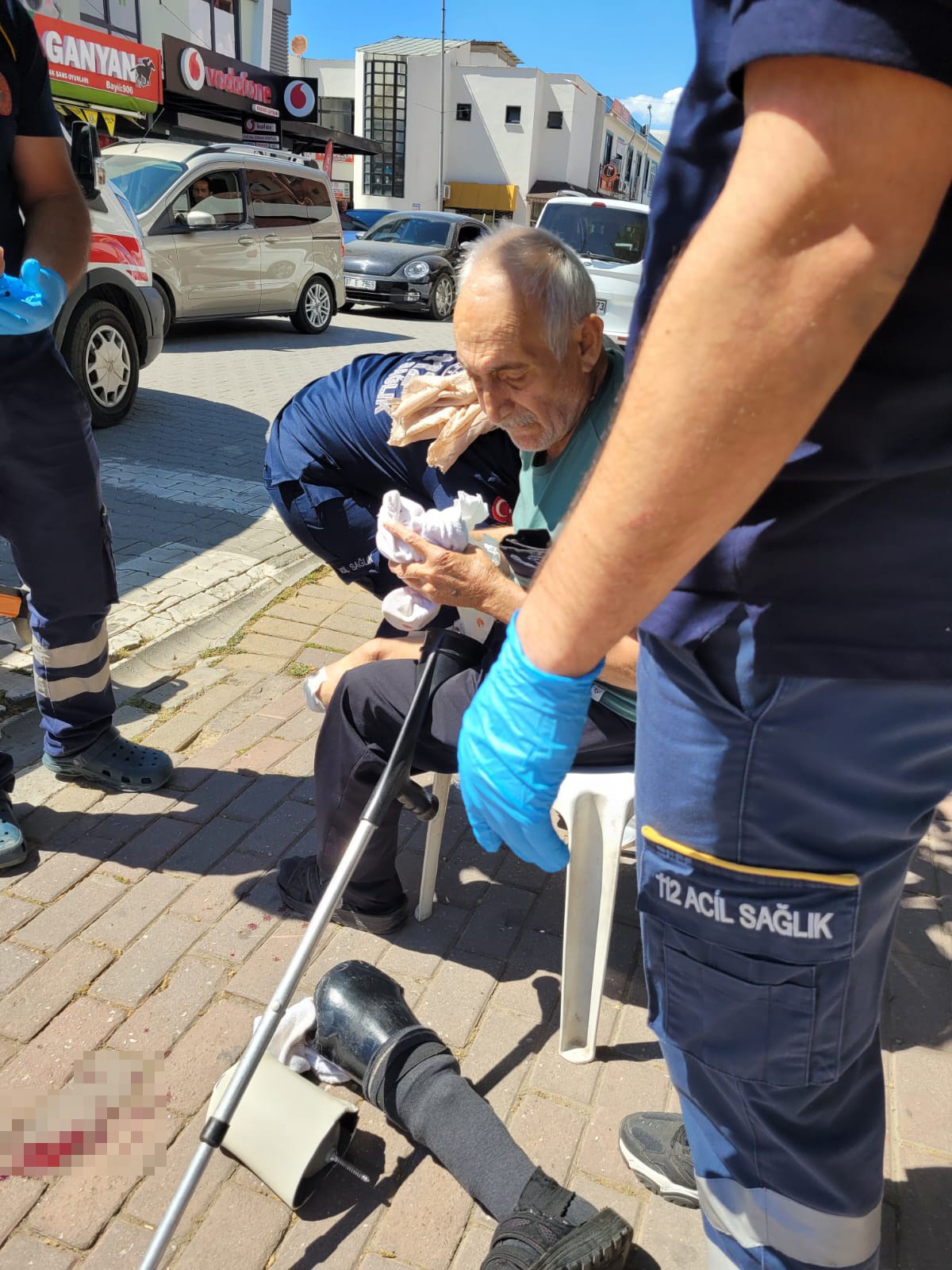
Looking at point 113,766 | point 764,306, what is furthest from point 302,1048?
point 764,306

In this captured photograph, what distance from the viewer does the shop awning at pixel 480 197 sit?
147 feet

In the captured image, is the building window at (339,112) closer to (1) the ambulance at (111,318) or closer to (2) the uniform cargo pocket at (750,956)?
(1) the ambulance at (111,318)

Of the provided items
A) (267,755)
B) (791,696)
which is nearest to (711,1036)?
(791,696)

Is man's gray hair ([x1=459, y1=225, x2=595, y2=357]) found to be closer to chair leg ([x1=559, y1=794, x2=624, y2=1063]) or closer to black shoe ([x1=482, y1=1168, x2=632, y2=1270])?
chair leg ([x1=559, y1=794, x2=624, y2=1063])

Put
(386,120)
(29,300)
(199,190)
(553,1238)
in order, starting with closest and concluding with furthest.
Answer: (553,1238) → (29,300) → (199,190) → (386,120)

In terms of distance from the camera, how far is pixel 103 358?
6945mm

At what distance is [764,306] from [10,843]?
2.54 metres

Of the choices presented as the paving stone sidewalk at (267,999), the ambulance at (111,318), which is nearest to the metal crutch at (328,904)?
the paving stone sidewalk at (267,999)

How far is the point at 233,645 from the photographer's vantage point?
411 centimetres

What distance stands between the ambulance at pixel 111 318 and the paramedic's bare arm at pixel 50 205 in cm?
401

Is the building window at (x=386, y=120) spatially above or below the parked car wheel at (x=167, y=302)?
above

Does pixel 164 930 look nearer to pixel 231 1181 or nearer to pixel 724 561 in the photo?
pixel 231 1181

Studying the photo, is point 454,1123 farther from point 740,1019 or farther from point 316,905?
point 740,1019

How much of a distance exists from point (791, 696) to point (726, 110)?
0.56m
